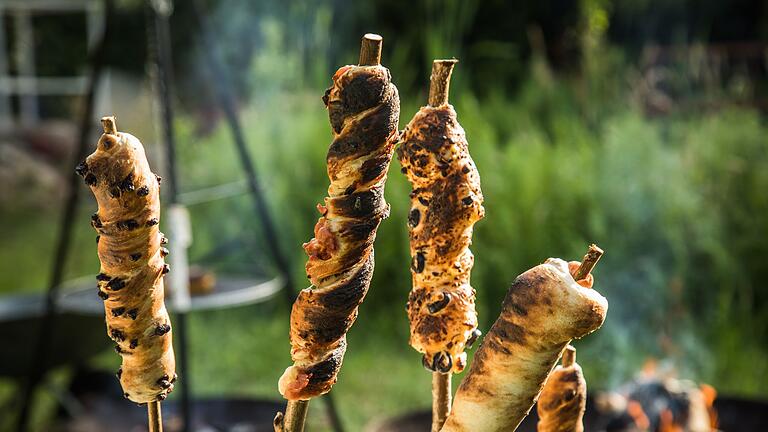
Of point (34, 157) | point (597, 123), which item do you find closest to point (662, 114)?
point (597, 123)

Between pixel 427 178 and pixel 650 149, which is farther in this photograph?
pixel 650 149

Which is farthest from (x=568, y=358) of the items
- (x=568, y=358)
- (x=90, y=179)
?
(x=90, y=179)

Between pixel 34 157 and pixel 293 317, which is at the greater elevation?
pixel 293 317

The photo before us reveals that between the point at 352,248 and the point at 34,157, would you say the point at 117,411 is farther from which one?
the point at 34,157

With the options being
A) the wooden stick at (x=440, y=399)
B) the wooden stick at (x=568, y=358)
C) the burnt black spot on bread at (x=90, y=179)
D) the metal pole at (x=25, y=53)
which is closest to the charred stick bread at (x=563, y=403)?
the wooden stick at (x=568, y=358)

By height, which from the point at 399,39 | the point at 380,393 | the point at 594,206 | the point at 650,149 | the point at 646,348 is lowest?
the point at 380,393

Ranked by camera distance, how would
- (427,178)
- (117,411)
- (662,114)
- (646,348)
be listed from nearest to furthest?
(427,178)
(117,411)
(646,348)
(662,114)

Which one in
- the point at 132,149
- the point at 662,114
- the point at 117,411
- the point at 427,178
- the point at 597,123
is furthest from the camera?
the point at 662,114

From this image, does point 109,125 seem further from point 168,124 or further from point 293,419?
point 168,124
